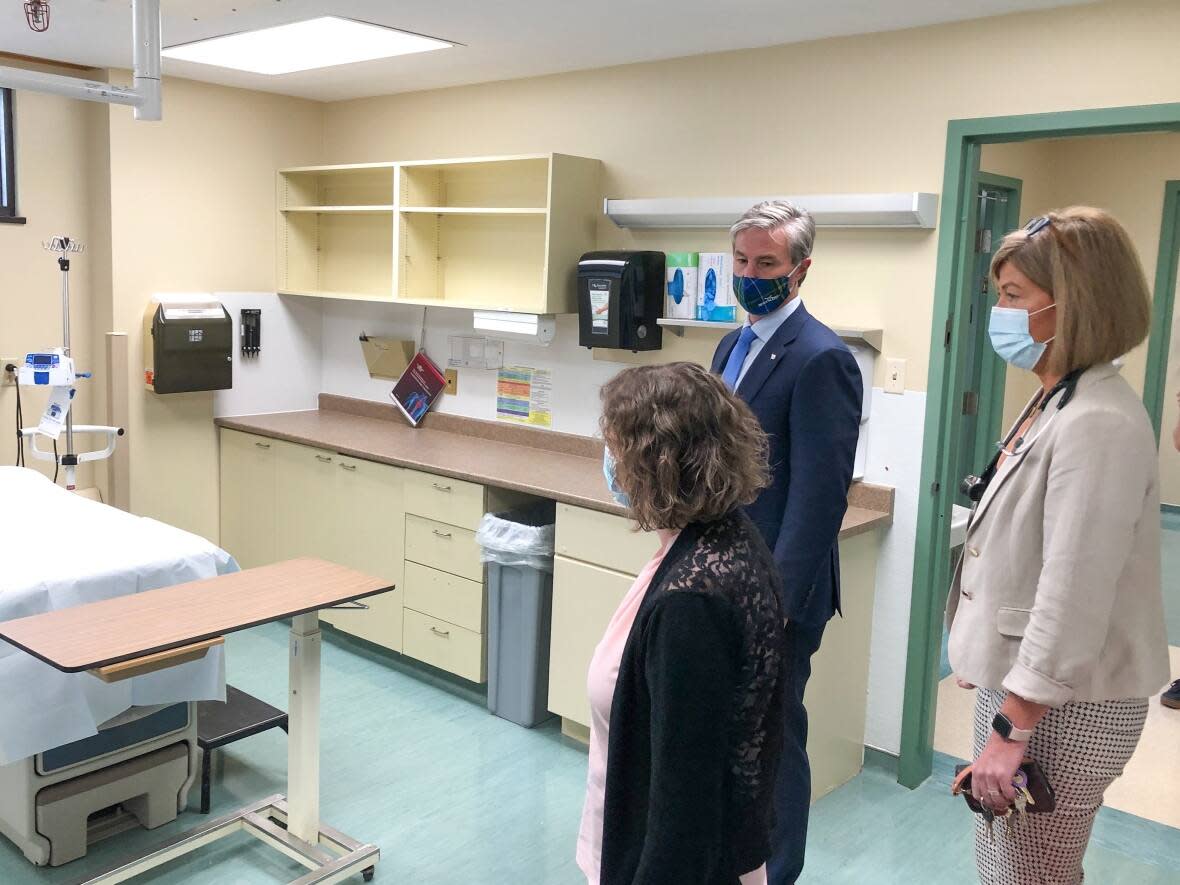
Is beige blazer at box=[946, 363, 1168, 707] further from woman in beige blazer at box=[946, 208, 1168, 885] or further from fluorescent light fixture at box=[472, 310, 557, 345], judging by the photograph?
fluorescent light fixture at box=[472, 310, 557, 345]

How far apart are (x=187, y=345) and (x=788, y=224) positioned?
3051 mm

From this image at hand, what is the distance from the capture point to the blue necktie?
2480mm

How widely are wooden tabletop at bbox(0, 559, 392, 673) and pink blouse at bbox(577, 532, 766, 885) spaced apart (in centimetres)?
111

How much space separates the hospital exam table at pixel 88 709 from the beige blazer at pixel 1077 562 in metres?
1.94

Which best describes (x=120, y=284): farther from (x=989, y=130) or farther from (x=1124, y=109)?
(x=1124, y=109)

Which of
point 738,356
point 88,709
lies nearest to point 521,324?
point 738,356

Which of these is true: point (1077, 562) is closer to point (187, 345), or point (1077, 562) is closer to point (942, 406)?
point (942, 406)

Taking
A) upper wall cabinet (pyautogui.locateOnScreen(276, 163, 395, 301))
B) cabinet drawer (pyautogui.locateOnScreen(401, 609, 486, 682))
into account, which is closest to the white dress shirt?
cabinet drawer (pyautogui.locateOnScreen(401, 609, 486, 682))

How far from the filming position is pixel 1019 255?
66.2 inches

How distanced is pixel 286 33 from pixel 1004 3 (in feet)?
7.79

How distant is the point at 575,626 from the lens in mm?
3547

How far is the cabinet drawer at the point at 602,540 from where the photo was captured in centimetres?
329

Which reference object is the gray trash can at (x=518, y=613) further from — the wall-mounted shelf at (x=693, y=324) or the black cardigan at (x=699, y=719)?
the black cardigan at (x=699, y=719)

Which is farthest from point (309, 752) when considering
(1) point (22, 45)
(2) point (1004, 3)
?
(1) point (22, 45)
